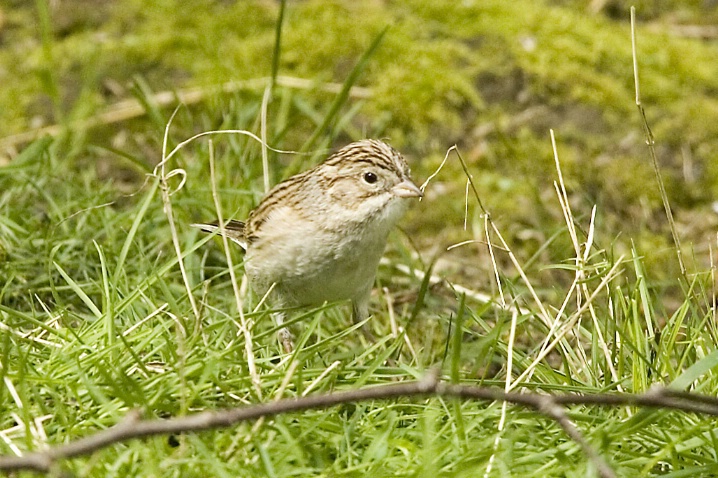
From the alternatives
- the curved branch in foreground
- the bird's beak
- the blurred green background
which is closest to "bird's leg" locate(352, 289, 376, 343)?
the bird's beak

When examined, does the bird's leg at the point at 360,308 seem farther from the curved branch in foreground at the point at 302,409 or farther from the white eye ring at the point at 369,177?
the curved branch in foreground at the point at 302,409

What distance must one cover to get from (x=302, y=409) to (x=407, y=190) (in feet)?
5.81

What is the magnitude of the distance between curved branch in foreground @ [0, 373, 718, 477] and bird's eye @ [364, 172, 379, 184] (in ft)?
5.51

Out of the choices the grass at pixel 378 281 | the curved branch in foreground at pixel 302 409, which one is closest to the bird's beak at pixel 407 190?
the grass at pixel 378 281

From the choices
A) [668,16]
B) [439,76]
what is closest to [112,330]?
[439,76]

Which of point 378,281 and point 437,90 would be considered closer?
point 378,281

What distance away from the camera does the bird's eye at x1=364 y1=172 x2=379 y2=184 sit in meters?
4.10

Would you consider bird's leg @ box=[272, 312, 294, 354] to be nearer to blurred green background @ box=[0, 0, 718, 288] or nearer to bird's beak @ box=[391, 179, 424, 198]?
bird's beak @ box=[391, 179, 424, 198]

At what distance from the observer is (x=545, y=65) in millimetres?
6727

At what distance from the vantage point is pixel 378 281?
15.8ft

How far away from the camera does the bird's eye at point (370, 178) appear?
13.4 feet

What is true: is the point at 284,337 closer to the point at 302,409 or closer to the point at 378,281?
the point at 378,281

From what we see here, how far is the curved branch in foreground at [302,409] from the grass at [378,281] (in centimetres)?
20

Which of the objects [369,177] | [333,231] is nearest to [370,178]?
[369,177]
